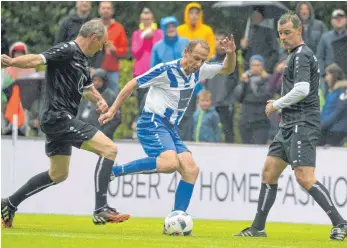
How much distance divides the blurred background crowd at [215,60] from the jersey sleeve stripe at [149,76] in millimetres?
4955

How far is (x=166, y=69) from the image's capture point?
13648mm

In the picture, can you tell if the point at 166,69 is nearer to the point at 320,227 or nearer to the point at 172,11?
the point at 320,227

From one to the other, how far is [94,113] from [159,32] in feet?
5.92

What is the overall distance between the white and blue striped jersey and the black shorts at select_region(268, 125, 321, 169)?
1.28 m

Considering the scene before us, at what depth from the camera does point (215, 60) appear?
1953cm

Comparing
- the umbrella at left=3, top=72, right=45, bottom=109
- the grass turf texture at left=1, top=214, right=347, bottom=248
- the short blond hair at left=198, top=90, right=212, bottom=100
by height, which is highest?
the short blond hair at left=198, top=90, right=212, bottom=100

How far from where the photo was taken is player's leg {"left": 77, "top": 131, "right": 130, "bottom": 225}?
44.1ft

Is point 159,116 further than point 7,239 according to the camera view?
Yes

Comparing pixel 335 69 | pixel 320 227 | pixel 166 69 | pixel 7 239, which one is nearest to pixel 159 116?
pixel 166 69

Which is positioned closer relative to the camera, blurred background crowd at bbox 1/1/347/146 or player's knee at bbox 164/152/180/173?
player's knee at bbox 164/152/180/173

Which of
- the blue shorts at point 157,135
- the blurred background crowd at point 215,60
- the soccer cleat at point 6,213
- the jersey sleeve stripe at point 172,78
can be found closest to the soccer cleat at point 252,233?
the blue shorts at point 157,135

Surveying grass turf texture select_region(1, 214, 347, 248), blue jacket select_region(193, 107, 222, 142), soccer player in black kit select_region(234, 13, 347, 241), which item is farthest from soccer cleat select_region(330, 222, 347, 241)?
blue jacket select_region(193, 107, 222, 142)

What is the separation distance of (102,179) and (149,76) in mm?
1314

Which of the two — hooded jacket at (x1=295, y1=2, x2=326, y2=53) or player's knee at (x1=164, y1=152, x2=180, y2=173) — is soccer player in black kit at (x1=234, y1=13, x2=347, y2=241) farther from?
hooded jacket at (x1=295, y1=2, x2=326, y2=53)
